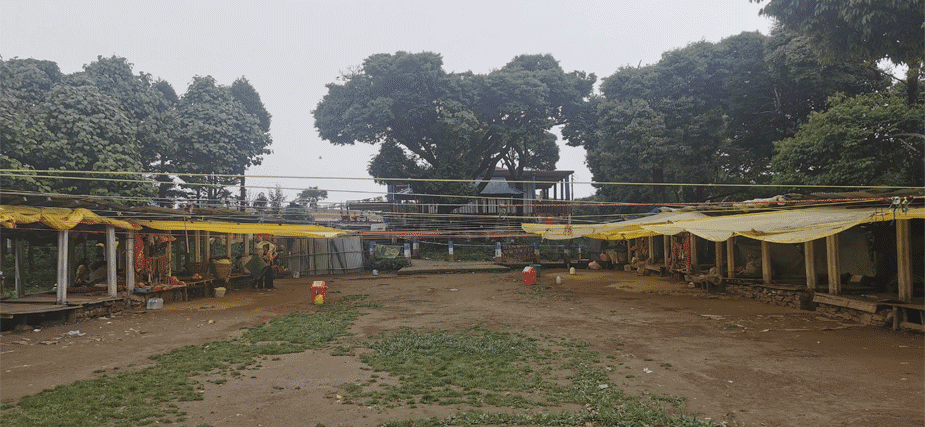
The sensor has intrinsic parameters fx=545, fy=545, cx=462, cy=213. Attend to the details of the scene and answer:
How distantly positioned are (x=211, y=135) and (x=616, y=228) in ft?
59.7

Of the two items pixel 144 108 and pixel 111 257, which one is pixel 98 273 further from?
pixel 144 108

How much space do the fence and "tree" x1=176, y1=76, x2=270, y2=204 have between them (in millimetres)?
4348

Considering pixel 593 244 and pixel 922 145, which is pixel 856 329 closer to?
pixel 922 145

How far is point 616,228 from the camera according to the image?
17141 millimetres

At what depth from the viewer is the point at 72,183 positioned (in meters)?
18.8

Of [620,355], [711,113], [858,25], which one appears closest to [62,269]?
[620,355]

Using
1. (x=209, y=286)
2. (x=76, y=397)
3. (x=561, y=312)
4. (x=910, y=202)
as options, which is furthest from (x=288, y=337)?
(x=910, y=202)

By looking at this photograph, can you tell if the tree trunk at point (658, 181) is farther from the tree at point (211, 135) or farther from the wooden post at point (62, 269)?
the wooden post at point (62, 269)

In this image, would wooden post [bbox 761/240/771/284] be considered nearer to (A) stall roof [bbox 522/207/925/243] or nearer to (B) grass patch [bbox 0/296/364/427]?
(A) stall roof [bbox 522/207/925/243]

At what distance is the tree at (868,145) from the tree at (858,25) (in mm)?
4444

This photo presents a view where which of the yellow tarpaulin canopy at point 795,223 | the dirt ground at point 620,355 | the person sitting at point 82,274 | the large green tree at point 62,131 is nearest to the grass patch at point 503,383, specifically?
the dirt ground at point 620,355

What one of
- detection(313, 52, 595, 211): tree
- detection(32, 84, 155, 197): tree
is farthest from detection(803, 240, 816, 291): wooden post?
detection(313, 52, 595, 211): tree

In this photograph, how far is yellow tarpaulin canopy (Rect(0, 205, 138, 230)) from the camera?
9.21m

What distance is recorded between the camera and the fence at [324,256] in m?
23.8
